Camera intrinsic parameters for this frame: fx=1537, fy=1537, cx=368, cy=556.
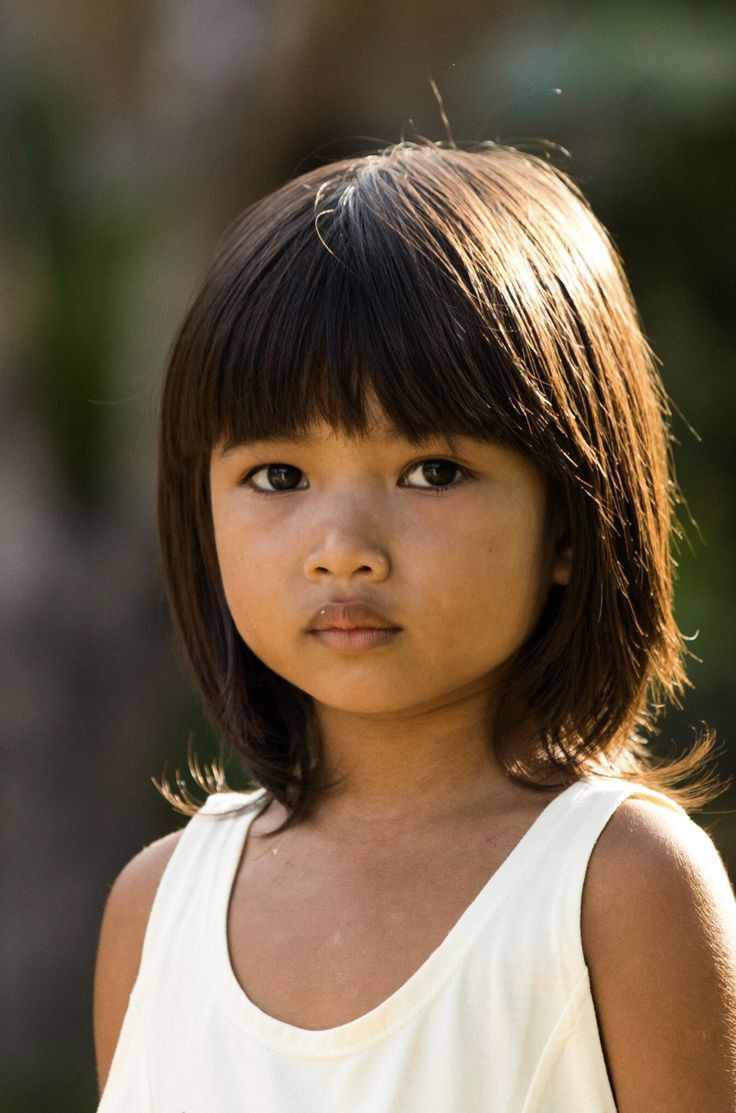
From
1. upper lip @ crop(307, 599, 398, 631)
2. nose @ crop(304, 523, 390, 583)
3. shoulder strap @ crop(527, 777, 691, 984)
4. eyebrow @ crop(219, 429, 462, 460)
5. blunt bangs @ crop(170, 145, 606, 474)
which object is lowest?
shoulder strap @ crop(527, 777, 691, 984)

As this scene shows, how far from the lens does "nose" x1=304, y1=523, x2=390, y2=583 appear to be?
5.21ft

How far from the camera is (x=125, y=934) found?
6.53 feet

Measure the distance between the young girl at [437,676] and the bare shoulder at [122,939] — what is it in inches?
2.1

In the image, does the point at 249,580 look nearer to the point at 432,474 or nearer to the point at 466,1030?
the point at 432,474

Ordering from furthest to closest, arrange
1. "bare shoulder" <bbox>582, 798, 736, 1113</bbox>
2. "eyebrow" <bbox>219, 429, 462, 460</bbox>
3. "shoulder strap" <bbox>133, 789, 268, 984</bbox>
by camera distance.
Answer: "shoulder strap" <bbox>133, 789, 268, 984</bbox>
"eyebrow" <bbox>219, 429, 462, 460</bbox>
"bare shoulder" <bbox>582, 798, 736, 1113</bbox>

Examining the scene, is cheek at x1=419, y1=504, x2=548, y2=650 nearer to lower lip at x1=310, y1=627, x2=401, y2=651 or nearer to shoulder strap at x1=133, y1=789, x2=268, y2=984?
lower lip at x1=310, y1=627, x2=401, y2=651

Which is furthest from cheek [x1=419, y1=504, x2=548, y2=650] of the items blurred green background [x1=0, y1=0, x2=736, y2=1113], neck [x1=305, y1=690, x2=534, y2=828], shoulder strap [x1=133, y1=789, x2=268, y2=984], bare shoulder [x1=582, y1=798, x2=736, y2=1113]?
blurred green background [x1=0, y1=0, x2=736, y2=1113]

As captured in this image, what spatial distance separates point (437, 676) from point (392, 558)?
0.50ft

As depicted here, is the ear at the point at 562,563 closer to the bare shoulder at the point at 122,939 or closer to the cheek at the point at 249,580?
the cheek at the point at 249,580

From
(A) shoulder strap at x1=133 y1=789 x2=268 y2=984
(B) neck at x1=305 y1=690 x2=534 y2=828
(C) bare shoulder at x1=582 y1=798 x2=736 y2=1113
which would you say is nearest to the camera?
(C) bare shoulder at x1=582 y1=798 x2=736 y2=1113

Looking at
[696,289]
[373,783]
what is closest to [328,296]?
[373,783]

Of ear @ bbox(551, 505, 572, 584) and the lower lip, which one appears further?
ear @ bbox(551, 505, 572, 584)

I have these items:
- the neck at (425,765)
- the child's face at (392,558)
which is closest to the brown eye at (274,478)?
the child's face at (392,558)

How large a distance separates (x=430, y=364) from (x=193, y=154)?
12.4 feet
